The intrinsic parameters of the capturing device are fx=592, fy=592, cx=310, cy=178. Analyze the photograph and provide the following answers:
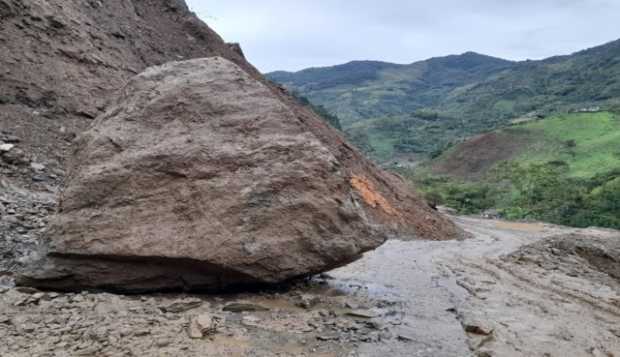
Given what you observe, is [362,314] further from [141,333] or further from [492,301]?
[492,301]

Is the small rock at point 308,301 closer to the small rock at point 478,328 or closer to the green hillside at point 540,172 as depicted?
the small rock at point 478,328

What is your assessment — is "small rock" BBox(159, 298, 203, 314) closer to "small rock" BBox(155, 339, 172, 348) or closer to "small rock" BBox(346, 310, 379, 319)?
"small rock" BBox(155, 339, 172, 348)

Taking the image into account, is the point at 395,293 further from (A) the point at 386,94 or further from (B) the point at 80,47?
(A) the point at 386,94

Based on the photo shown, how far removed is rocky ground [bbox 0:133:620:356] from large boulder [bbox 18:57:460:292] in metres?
0.34

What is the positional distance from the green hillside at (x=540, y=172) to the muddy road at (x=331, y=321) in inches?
1173

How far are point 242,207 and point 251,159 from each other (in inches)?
25.5

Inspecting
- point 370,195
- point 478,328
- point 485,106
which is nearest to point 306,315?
point 478,328

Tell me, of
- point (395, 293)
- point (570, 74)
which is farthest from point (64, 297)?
point (570, 74)

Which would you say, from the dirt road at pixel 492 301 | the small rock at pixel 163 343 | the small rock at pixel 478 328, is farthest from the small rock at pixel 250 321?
the small rock at pixel 478 328

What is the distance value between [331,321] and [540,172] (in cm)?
4773

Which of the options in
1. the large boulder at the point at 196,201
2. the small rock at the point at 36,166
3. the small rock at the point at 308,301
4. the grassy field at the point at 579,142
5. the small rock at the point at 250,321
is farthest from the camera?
the grassy field at the point at 579,142

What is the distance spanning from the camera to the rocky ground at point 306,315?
5.29 m

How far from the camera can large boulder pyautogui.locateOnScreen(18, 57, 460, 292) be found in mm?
6242

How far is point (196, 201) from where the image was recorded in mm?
6559
